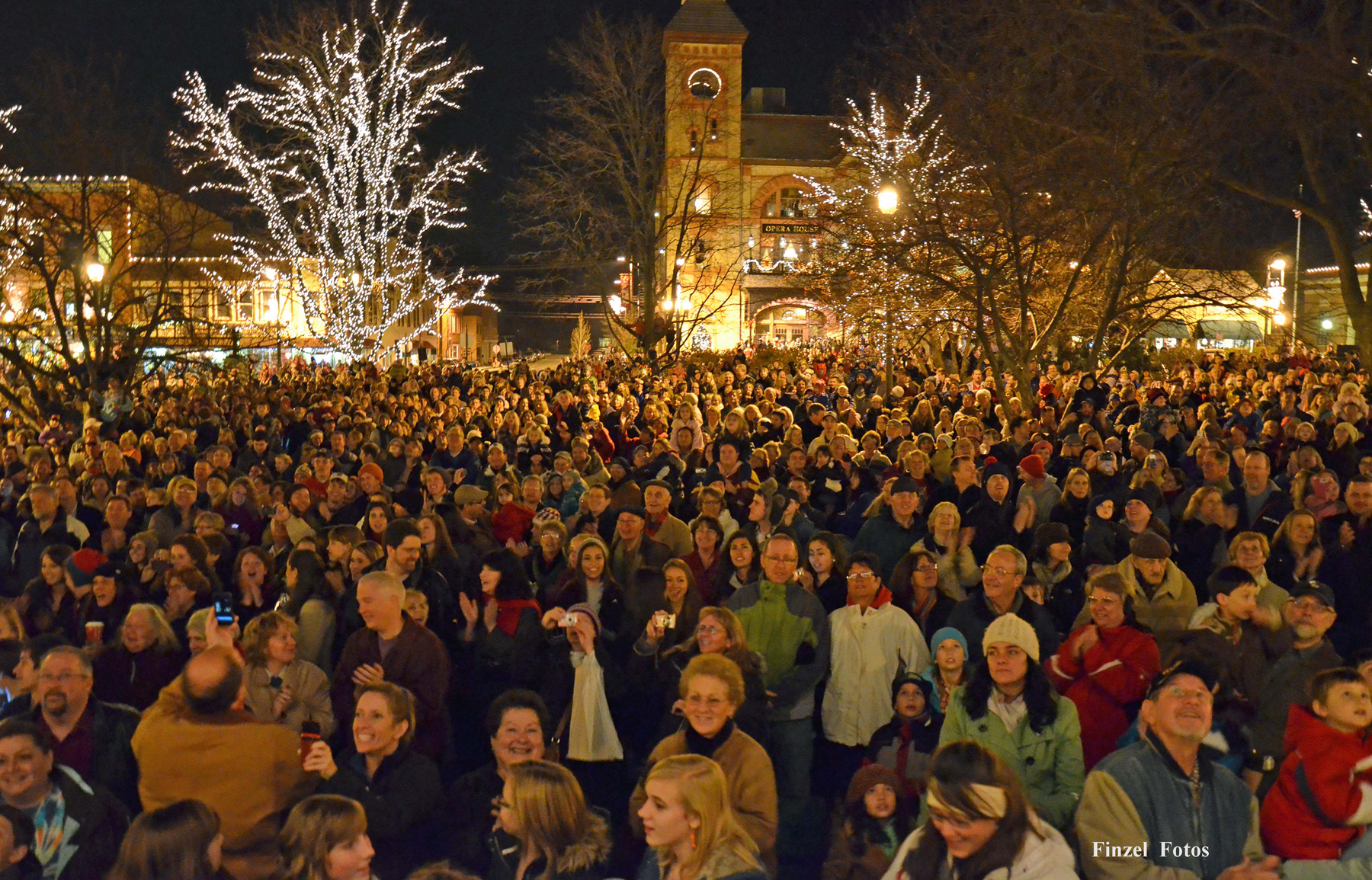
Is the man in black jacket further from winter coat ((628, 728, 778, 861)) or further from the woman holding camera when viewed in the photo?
winter coat ((628, 728, 778, 861))

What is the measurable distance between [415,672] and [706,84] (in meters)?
61.3

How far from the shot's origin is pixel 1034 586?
5914 millimetres

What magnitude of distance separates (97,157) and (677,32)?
47.5 meters

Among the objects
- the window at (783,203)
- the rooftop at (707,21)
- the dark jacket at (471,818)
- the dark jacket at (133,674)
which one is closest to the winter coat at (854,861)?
the dark jacket at (471,818)

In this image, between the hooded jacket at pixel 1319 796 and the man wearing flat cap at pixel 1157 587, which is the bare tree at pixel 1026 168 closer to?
the man wearing flat cap at pixel 1157 587

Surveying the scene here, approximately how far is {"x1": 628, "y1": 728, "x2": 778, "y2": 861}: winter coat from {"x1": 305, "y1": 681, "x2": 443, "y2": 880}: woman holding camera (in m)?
0.74

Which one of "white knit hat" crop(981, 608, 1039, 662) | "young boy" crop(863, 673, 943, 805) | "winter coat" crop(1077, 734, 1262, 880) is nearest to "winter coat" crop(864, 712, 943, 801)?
"young boy" crop(863, 673, 943, 805)

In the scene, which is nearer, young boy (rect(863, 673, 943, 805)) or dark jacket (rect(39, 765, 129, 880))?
dark jacket (rect(39, 765, 129, 880))

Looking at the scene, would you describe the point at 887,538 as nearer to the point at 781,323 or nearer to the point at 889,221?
the point at 889,221

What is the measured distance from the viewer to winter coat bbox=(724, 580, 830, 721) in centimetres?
573

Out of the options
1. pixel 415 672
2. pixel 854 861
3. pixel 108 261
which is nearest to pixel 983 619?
pixel 854 861

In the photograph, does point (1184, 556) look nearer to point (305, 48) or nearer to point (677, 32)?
point (305, 48)

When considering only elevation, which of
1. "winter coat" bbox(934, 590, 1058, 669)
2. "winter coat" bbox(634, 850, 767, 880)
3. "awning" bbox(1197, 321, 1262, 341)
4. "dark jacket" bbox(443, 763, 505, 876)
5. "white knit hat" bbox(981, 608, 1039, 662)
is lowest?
"dark jacket" bbox(443, 763, 505, 876)

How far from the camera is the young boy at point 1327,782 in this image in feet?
12.3
